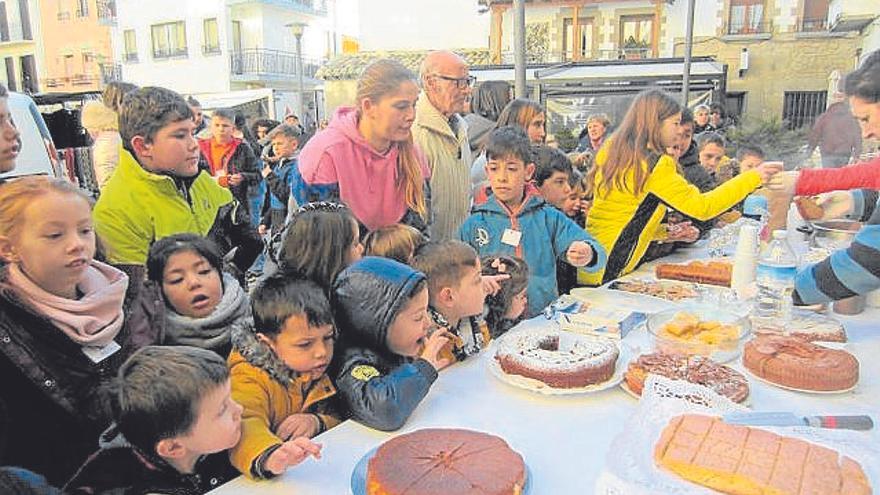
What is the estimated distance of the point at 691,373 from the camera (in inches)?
62.4

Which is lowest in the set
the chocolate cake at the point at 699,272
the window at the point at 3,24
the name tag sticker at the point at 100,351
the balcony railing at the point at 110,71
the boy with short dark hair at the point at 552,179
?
the chocolate cake at the point at 699,272

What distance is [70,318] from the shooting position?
4.81 ft

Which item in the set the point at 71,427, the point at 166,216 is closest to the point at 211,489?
the point at 71,427

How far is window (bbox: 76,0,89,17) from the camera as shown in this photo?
86.7 feet

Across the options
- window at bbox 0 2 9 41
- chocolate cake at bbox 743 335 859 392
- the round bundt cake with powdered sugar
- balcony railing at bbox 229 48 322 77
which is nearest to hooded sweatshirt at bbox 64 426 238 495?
the round bundt cake with powdered sugar

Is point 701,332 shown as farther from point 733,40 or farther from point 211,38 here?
point 211,38

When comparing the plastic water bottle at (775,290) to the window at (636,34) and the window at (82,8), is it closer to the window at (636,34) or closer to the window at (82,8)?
the window at (636,34)

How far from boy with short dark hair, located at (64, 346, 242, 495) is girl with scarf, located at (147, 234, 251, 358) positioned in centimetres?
55

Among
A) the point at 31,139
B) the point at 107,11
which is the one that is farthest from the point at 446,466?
the point at 107,11

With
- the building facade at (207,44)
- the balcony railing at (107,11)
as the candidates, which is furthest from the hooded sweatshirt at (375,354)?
the balcony railing at (107,11)

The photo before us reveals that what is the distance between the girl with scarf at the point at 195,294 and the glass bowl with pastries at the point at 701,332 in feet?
3.97

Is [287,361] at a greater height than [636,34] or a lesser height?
lesser

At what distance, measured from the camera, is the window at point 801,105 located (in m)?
16.4

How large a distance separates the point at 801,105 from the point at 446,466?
18476mm
